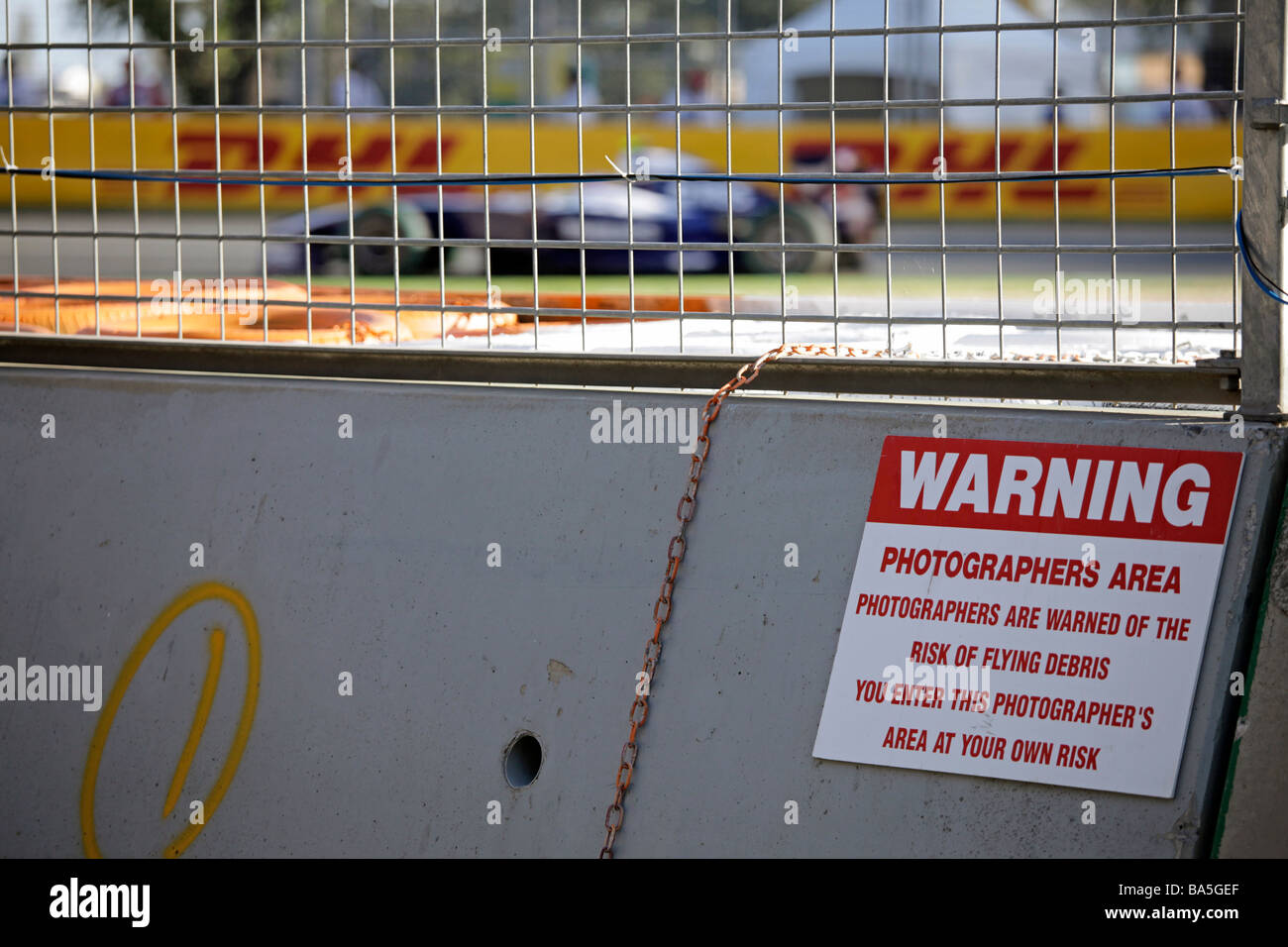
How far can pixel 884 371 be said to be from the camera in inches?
130

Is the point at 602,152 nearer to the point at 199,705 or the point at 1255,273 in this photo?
the point at 199,705

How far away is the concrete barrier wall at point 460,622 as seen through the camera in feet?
9.36

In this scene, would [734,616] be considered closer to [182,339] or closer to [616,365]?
[616,365]

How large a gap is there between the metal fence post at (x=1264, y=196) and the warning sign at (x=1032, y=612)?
21cm

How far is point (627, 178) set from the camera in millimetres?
3311

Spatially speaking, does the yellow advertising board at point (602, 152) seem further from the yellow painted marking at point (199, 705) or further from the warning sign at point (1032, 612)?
the warning sign at point (1032, 612)

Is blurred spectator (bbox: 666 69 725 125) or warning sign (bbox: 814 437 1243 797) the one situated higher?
blurred spectator (bbox: 666 69 725 125)

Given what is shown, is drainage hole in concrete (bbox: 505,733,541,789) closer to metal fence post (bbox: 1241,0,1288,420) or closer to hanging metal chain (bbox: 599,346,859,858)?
hanging metal chain (bbox: 599,346,859,858)

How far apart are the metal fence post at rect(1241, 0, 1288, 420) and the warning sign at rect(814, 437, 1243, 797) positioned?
0.67 feet

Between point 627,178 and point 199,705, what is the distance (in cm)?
172

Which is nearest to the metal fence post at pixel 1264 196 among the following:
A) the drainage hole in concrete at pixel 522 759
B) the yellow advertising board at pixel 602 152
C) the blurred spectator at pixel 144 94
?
the drainage hole in concrete at pixel 522 759

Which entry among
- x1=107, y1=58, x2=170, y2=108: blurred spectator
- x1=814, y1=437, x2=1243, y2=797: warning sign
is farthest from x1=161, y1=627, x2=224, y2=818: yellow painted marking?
x1=107, y1=58, x2=170, y2=108: blurred spectator

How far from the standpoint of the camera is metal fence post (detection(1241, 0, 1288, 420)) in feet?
9.13

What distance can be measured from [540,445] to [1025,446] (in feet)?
3.82
